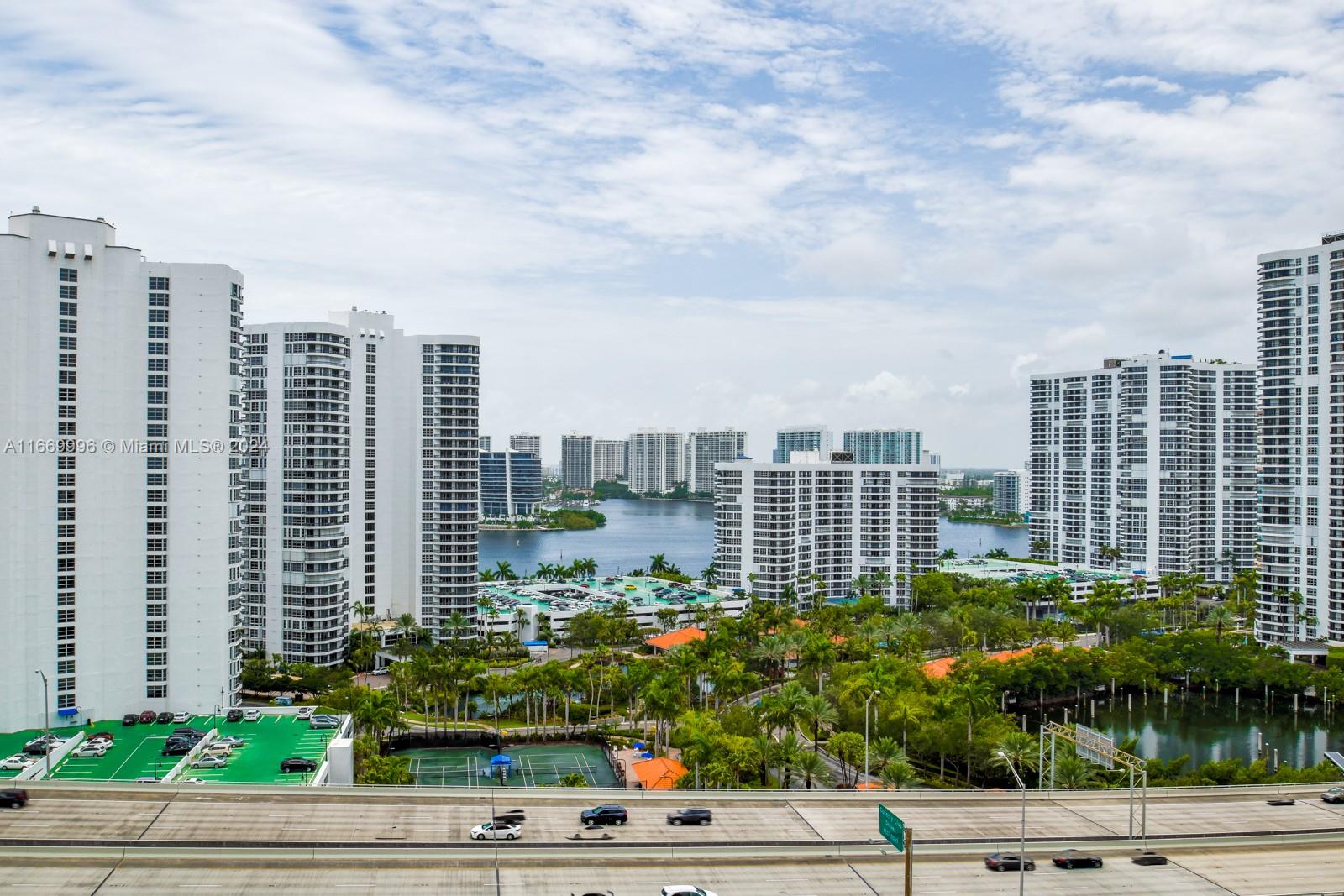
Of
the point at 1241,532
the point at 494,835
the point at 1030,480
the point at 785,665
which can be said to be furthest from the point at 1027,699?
the point at 1030,480

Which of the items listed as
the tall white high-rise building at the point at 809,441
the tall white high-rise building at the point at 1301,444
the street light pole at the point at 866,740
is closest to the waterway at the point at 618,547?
the tall white high-rise building at the point at 809,441

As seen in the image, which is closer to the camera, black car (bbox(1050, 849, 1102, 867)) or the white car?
black car (bbox(1050, 849, 1102, 867))

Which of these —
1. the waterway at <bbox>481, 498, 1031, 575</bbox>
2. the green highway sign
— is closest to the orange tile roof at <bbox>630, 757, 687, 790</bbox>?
the green highway sign

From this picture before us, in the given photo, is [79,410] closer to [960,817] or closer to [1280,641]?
[960,817]

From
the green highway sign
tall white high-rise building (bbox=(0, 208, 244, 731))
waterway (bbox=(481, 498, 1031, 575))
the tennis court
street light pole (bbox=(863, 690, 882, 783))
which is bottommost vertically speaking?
waterway (bbox=(481, 498, 1031, 575))

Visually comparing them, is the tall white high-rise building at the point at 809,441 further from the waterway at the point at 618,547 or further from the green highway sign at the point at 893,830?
the green highway sign at the point at 893,830

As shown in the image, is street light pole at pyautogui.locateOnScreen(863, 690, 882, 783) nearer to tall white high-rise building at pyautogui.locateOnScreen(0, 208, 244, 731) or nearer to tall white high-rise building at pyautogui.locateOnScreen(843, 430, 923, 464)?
tall white high-rise building at pyautogui.locateOnScreen(0, 208, 244, 731)
